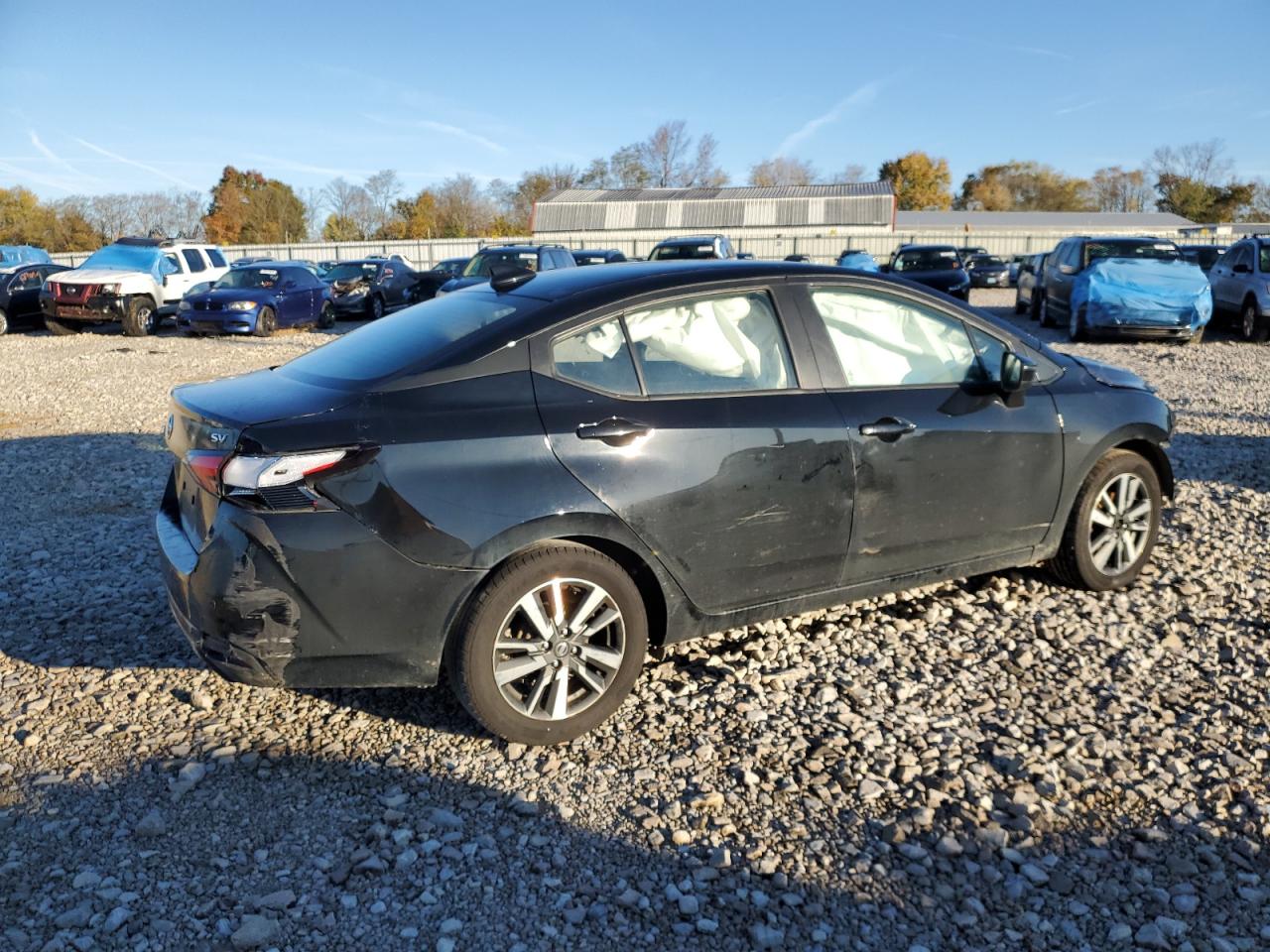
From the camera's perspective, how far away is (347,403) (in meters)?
3.51

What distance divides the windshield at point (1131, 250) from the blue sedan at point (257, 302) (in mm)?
14961

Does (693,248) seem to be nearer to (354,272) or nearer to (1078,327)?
(1078,327)

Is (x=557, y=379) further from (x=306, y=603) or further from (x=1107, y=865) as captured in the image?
(x=1107, y=865)

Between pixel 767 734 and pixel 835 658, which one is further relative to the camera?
pixel 835 658

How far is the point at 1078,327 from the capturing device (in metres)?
17.1

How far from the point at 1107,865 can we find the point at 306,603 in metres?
2.54

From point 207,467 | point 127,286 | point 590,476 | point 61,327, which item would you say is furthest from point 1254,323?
point 61,327

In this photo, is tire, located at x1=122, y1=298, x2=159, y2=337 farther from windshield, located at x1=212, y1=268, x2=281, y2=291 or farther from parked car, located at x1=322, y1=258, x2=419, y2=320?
parked car, located at x1=322, y1=258, x2=419, y2=320

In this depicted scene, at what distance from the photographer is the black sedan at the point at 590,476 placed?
3.40 m

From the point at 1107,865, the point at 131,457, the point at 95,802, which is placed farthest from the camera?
the point at 131,457

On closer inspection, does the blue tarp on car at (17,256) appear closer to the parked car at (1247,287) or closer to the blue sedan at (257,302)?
the blue sedan at (257,302)

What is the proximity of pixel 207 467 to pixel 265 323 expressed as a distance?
59.7 feet

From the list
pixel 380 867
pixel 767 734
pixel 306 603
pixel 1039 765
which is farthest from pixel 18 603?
pixel 1039 765

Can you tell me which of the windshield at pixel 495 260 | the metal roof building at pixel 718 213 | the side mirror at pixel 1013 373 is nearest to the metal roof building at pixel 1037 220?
the metal roof building at pixel 718 213
